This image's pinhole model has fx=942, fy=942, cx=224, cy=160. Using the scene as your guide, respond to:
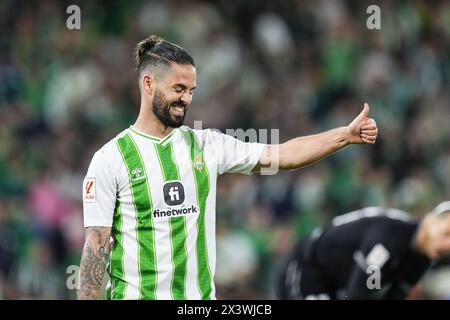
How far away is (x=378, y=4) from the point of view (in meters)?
10.8

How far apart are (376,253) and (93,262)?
6.98 feet

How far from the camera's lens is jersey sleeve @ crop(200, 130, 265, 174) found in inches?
169

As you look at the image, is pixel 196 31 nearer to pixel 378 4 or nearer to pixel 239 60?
pixel 239 60

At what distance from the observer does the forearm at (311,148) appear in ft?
13.8

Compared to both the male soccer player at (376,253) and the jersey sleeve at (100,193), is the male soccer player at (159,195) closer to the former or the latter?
the jersey sleeve at (100,193)

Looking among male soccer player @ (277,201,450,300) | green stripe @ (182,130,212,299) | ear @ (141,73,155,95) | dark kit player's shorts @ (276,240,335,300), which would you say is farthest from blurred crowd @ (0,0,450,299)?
ear @ (141,73,155,95)

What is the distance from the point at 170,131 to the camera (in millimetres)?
4242

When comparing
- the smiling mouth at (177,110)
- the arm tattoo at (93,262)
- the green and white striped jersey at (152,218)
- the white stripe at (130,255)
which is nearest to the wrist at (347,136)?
the green and white striped jersey at (152,218)

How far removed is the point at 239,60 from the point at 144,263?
6562 millimetres

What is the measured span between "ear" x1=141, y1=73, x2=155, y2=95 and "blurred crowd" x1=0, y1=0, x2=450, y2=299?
368 centimetres

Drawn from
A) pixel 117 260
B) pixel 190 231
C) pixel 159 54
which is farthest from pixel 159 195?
pixel 159 54

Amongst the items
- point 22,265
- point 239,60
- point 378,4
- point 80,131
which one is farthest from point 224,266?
point 378,4

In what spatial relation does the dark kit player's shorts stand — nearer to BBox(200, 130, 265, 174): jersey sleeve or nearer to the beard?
BBox(200, 130, 265, 174): jersey sleeve
